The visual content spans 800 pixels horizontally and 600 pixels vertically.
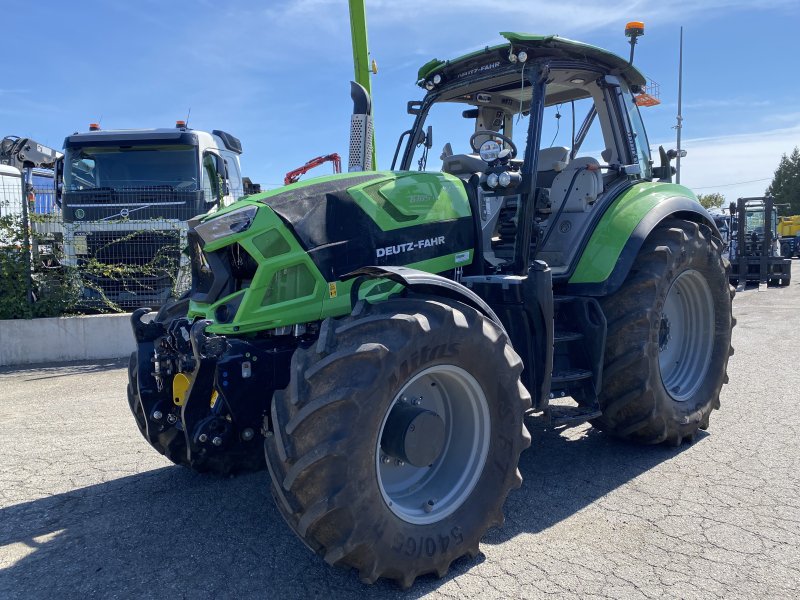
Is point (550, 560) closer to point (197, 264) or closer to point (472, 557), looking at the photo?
point (472, 557)

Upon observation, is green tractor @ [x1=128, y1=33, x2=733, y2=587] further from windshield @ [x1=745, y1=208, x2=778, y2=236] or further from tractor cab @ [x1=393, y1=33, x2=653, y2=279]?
windshield @ [x1=745, y1=208, x2=778, y2=236]

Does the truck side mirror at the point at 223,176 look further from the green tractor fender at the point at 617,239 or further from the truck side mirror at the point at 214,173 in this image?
the green tractor fender at the point at 617,239

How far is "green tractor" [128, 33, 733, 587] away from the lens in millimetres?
2805

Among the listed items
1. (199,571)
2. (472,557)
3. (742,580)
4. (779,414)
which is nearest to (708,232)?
(779,414)

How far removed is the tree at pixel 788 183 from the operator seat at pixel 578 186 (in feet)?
215

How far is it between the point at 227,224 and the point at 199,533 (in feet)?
5.49

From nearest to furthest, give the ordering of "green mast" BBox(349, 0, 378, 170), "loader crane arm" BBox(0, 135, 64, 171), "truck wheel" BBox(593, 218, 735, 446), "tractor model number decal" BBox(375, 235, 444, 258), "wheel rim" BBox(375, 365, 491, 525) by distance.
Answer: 1. "wheel rim" BBox(375, 365, 491, 525)
2. "tractor model number decal" BBox(375, 235, 444, 258)
3. "truck wheel" BBox(593, 218, 735, 446)
4. "green mast" BBox(349, 0, 378, 170)
5. "loader crane arm" BBox(0, 135, 64, 171)

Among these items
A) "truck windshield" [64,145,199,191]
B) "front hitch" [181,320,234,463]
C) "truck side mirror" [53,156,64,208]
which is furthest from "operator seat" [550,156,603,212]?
"truck side mirror" [53,156,64,208]

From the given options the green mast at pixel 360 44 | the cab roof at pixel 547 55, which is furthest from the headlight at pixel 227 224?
the green mast at pixel 360 44

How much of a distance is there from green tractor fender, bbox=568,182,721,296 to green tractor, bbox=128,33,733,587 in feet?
0.05

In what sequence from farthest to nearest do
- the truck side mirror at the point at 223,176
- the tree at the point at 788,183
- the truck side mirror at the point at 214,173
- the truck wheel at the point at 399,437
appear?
1. the tree at the point at 788,183
2. the truck side mirror at the point at 223,176
3. the truck side mirror at the point at 214,173
4. the truck wheel at the point at 399,437

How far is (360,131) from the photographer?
405cm

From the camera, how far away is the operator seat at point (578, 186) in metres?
4.80

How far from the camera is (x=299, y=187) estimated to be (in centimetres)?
359
